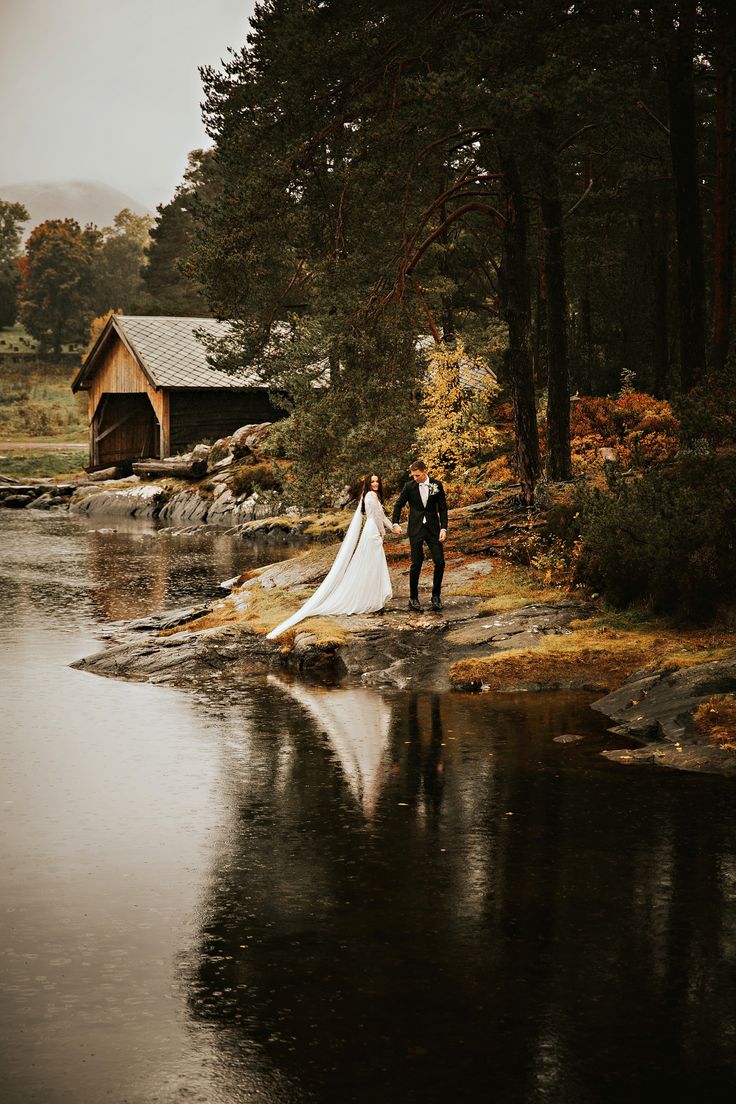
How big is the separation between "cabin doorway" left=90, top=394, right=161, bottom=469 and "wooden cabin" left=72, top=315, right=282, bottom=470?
4cm

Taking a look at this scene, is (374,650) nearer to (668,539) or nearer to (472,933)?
(668,539)

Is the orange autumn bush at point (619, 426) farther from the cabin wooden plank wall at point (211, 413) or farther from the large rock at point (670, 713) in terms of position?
the cabin wooden plank wall at point (211, 413)

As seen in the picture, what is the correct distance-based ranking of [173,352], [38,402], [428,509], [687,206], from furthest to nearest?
[38,402] < [173,352] < [687,206] < [428,509]

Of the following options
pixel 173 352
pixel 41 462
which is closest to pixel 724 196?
pixel 173 352

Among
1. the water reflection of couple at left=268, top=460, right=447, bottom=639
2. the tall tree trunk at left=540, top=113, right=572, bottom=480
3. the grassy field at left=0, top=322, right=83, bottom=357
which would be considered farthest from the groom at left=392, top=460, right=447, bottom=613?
the grassy field at left=0, top=322, right=83, bottom=357

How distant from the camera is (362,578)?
1645 cm

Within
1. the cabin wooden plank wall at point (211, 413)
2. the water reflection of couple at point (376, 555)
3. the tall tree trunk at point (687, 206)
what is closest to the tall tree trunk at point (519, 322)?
the tall tree trunk at point (687, 206)

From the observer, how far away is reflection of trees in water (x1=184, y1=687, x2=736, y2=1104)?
5141mm

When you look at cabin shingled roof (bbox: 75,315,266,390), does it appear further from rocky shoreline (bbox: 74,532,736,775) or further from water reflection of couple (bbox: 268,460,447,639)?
rocky shoreline (bbox: 74,532,736,775)

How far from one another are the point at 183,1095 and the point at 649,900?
3.27 metres

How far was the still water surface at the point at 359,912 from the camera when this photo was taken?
514cm

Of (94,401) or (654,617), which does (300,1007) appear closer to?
(654,617)

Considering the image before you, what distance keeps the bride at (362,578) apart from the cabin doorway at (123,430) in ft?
107

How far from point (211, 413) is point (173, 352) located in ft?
Answer: 9.37
